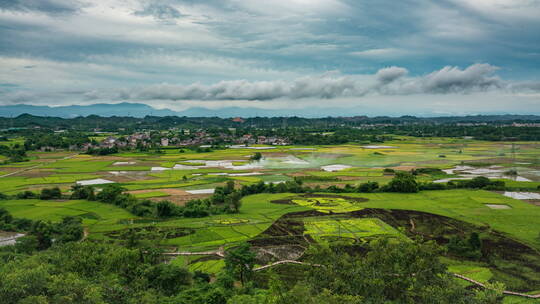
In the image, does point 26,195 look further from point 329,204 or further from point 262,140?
point 262,140

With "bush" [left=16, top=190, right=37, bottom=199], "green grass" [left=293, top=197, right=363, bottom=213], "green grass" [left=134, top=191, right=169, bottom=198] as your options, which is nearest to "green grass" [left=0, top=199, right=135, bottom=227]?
"bush" [left=16, top=190, right=37, bottom=199]

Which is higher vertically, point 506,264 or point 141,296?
point 141,296

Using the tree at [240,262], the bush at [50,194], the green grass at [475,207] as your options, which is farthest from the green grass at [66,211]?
the green grass at [475,207]

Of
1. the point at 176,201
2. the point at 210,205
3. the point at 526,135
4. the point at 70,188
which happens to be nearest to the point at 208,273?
the point at 210,205

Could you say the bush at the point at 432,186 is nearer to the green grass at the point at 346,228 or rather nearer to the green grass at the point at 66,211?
the green grass at the point at 346,228

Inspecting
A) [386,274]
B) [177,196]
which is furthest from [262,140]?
[386,274]

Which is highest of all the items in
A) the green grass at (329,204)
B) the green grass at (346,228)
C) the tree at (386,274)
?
the tree at (386,274)

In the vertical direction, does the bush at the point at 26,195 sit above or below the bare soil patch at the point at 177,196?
above

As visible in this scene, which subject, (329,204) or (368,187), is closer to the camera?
(329,204)

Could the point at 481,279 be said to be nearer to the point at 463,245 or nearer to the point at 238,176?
the point at 463,245

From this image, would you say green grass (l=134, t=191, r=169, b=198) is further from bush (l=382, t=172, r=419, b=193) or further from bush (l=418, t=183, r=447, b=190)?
bush (l=418, t=183, r=447, b=190)

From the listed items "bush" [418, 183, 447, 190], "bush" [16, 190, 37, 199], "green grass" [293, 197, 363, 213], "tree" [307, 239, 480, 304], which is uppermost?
"tree" [307, 239, 480, 304]
